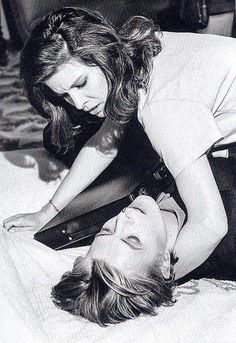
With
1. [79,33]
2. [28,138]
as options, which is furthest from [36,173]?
[79,33]

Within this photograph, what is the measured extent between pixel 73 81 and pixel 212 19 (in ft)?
7.13

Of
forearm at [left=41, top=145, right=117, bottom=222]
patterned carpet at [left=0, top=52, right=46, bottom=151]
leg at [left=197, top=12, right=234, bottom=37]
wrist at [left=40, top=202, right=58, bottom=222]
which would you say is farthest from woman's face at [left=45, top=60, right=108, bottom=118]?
leg at [left=197, top=12, right=234, bottom=37]

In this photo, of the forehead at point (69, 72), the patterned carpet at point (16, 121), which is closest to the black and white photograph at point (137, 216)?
the forehead at point (69, 72)

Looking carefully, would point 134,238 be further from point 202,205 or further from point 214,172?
point 214,172

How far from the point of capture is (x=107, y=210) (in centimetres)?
183

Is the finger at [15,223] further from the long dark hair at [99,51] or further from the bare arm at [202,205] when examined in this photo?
the bare arm at [202,205]

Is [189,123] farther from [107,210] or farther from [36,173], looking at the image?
[36,173]

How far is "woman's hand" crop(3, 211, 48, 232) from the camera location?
1827 mm

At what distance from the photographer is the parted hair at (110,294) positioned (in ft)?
4.53

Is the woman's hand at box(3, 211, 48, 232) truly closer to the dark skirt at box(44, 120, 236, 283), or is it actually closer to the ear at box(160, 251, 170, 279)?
the dark skirt at box(44, 120, 236, 283)

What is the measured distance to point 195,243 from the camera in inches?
54.3

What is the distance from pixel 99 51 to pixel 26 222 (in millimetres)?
759

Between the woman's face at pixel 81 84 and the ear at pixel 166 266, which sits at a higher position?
the woman's face at pixel 81 84

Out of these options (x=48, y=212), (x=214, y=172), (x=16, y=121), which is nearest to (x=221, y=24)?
(x=16, y=121)
